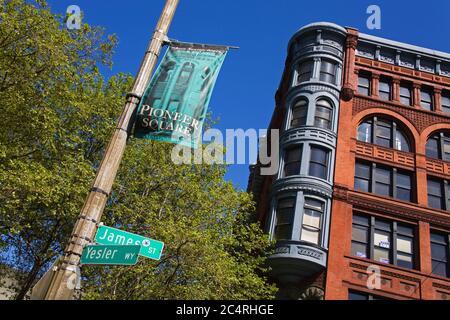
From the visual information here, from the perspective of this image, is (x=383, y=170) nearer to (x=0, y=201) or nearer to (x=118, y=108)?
(x=118, y=108)

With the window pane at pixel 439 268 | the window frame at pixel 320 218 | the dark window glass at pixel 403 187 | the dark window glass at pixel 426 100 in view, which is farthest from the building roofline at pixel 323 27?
the window pane at pixel 439 268

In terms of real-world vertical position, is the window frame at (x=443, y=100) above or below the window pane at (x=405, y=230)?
above

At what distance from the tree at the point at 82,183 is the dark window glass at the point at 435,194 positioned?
9.97 meters

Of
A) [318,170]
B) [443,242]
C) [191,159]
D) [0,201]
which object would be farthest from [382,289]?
[0,201]

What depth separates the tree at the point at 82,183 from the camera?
15438 millimetres

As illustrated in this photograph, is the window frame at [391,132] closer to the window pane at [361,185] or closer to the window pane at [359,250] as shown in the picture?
the window pane at [361,185]

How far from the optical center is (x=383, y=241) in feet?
75.0

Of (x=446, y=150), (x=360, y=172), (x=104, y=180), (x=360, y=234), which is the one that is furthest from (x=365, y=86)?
(x=104, y=180)

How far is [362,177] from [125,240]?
1959 cm

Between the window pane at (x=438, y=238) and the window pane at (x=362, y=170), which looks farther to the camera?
the window pane at (x=362, y=170)

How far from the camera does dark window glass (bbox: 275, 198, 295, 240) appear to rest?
22.1 meters

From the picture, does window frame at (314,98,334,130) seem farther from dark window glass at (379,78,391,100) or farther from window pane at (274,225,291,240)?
window pane at (274,225,291,240)

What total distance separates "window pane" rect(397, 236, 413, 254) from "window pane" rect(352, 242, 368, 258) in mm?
1783

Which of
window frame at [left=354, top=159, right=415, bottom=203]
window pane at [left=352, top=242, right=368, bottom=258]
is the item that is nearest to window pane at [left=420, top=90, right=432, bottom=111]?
window frame at [left=354, top=159, right=415, bottom=203]
